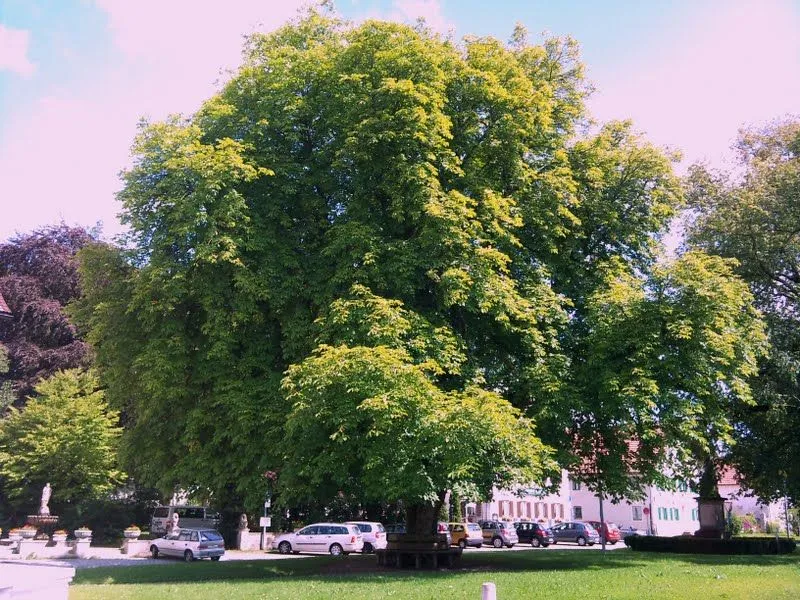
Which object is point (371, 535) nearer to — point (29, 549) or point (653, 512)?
point (29, 549)

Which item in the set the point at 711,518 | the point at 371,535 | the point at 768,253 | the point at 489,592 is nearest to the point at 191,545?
the point at 371,535

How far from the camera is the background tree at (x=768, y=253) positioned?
27062mm

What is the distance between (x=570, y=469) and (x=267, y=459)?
952 cm

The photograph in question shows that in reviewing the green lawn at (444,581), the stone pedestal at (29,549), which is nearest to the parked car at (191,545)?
the stone pedestal at (29,549)

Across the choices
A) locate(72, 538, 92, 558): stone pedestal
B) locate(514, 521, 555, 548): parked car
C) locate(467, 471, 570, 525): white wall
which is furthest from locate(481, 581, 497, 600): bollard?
locate(467, 471, 570, 525): white wall

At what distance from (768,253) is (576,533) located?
30293mm

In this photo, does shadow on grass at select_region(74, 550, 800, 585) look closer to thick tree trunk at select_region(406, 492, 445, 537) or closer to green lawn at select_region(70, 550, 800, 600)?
green lawn at select_region(70, 550, 800, 600)

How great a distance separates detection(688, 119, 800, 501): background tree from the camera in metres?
27.1

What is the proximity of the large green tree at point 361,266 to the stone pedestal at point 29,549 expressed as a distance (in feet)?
37.2

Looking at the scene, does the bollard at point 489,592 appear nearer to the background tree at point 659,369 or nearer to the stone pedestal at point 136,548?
the background tree at point 659,369

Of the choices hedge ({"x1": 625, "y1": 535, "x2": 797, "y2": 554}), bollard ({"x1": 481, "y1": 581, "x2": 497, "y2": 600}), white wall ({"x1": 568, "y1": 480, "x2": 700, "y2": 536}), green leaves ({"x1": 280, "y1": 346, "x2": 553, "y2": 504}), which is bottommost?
white wall ({"x1": 568, "y1": 480, "x2": 700, "y2": 536})

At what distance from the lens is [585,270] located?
24312 mm

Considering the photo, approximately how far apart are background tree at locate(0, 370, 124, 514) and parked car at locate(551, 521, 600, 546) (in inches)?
1211

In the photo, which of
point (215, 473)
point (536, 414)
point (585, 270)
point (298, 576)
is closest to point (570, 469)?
point (536, 414)
